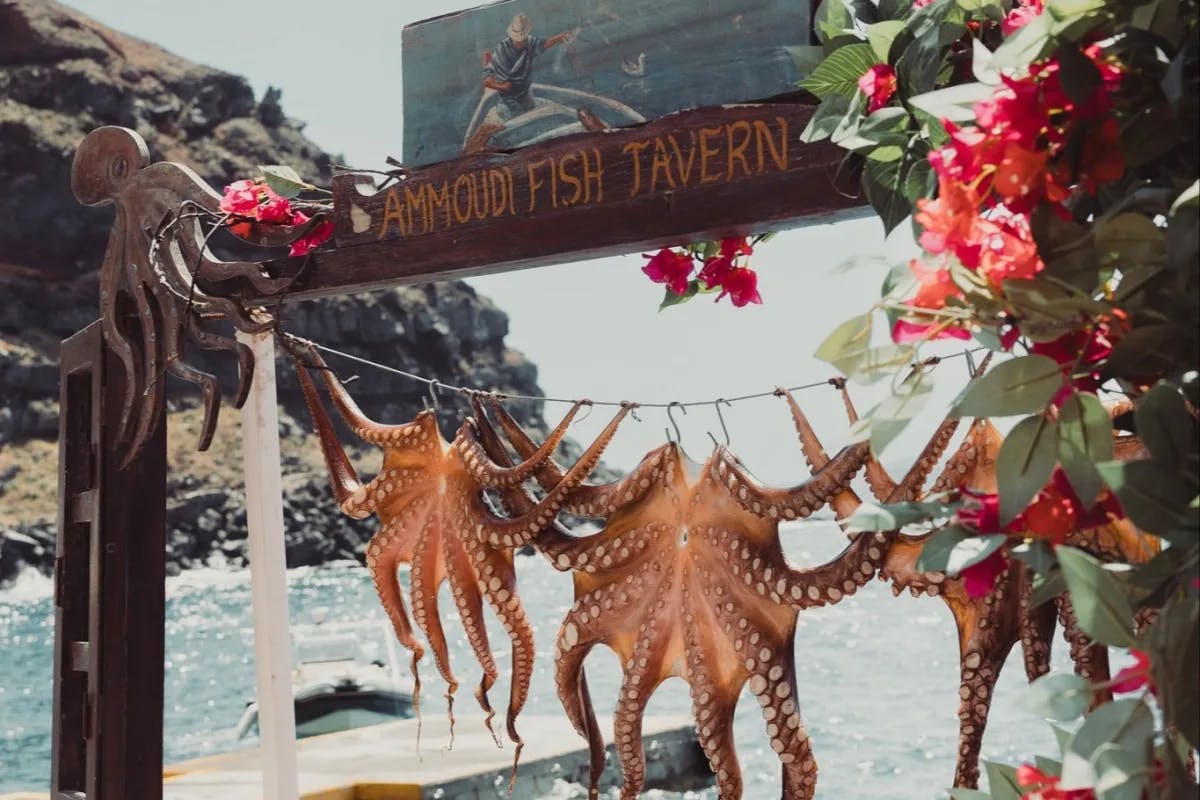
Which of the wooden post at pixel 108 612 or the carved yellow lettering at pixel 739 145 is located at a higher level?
the carved yellow lettering at pixel 739 145

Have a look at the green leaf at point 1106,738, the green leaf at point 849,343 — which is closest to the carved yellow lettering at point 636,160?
the green leaf at point 849,343

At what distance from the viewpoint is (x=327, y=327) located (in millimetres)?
59500

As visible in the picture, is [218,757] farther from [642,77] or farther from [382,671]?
[382,671]

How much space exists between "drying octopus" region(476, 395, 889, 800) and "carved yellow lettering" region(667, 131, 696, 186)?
0.59 metres

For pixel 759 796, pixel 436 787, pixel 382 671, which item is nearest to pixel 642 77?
pixel 436 787

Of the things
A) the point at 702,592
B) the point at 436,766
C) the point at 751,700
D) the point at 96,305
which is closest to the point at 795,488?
the point at 702,592

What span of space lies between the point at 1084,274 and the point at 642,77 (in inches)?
65.8

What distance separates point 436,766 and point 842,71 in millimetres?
6571

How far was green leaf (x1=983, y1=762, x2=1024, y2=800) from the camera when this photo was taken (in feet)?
5.28

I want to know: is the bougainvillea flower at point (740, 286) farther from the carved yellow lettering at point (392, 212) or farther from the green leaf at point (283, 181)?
the green leaf at point (283, 181)

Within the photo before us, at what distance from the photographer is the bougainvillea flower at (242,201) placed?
3.57m

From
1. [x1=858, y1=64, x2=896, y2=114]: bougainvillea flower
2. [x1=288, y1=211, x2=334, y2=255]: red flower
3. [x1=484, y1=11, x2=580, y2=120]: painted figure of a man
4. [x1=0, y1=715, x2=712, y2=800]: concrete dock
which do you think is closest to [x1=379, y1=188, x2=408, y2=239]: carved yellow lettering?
[x1=288, y1=211, x2=334, y2=255]: red flower

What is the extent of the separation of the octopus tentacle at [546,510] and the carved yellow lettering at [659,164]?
55 cm

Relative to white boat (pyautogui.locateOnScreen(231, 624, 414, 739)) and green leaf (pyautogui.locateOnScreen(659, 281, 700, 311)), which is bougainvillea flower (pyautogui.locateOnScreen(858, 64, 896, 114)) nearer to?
green leaf (pyautogui.locateOnScreen(659, 281, 700, 311))
